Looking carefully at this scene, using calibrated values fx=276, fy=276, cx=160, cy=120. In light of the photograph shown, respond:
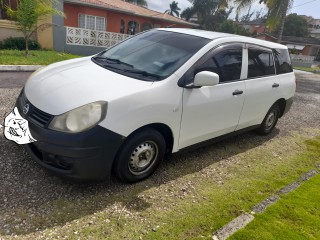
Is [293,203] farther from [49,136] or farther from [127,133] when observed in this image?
[49,136]

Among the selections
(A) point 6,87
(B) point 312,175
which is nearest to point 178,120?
(B) point 312,175

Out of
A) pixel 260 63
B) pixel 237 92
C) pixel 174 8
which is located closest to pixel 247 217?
pixel 237 92

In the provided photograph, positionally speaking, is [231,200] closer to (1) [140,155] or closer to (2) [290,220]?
(2) [290,220]

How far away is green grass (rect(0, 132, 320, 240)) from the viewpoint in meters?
2.54

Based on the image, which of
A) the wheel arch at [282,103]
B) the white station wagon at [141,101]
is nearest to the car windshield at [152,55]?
the white station wagon at [141,101]

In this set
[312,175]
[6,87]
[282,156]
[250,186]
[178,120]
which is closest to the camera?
[178,120]

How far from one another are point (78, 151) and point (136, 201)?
880 millimetres

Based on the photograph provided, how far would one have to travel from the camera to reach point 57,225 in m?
2.53

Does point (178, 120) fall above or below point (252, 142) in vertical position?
above

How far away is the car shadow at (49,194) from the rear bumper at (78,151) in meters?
0.30

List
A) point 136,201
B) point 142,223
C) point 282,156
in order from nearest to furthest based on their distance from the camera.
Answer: point 142,223
point 136,201
point 282,156

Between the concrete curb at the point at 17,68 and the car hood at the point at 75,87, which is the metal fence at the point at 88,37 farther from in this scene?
the car hood at the point at 75,87

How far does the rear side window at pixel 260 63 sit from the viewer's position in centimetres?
429

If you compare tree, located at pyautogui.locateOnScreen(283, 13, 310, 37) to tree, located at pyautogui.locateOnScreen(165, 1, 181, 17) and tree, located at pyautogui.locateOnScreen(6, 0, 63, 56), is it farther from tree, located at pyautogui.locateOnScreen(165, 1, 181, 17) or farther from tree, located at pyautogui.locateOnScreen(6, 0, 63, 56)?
tree, located at pyautogui.locateOnScreen(6, 0, 63, 56)
